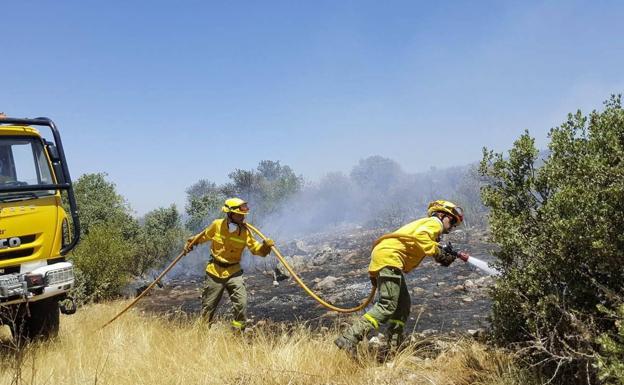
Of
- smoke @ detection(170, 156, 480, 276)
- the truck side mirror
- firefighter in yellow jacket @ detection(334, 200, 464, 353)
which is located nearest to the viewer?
firefighter in yellow jacket @ detection(334, 200, 464, 353)

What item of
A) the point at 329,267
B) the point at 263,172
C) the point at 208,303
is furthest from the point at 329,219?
the point at 208,303

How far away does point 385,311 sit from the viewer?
14.2ft

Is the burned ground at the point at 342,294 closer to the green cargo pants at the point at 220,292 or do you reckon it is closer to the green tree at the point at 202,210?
the green cargo pants at the point at 220,292

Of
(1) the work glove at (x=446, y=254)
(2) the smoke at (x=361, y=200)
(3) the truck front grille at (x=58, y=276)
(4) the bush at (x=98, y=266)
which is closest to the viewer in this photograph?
(1) the work glove at (x=446, y=254)

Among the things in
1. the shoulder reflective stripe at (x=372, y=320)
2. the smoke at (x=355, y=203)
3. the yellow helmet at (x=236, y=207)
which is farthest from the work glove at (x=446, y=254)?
the smoke at (x=355, y=203)

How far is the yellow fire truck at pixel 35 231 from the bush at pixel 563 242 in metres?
3.94

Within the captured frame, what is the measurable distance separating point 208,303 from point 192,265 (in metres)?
13.5

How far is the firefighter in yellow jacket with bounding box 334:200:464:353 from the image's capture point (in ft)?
14.2

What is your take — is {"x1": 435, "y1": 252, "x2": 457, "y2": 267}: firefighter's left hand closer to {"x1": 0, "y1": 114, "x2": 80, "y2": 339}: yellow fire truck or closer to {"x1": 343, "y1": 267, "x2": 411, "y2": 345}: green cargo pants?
{"x1": 343, "y1": 267, "x2": 411, "y2": 345}: green cargo pants

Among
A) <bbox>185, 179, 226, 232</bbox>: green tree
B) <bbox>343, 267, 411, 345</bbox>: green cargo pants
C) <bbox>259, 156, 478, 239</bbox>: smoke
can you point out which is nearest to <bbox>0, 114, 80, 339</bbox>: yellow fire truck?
<bbox>343, 267, 411, 345</bbox>: green cargo pants

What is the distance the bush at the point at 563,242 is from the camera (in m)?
2.72

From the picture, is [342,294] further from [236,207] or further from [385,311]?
[385,311]

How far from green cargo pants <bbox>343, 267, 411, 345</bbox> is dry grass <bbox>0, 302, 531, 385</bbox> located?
21 centimetres

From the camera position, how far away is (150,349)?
4820 millimetres
